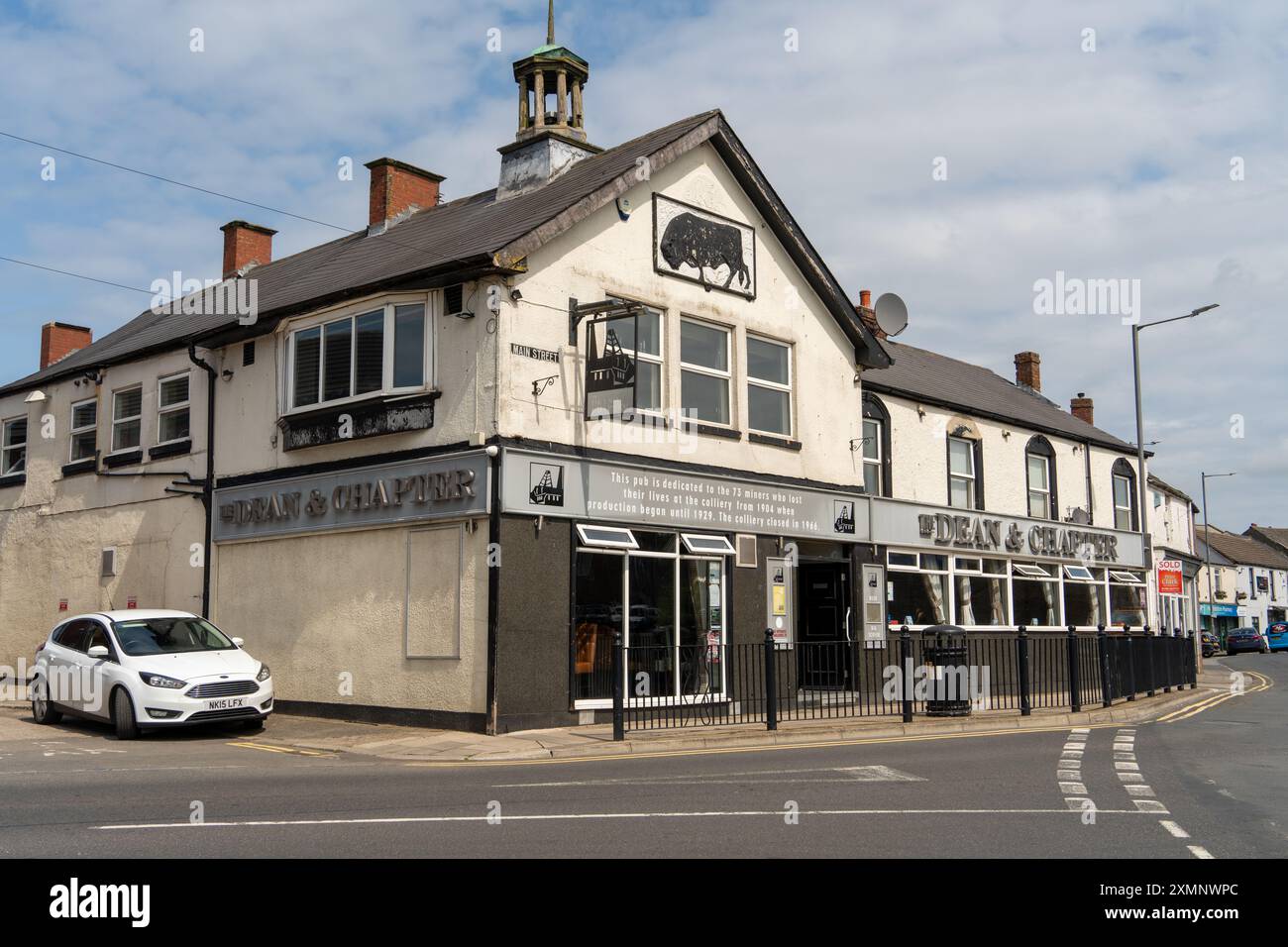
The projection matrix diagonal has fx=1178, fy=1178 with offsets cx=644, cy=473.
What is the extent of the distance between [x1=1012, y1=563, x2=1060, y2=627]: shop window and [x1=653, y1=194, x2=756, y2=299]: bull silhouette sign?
11321mm

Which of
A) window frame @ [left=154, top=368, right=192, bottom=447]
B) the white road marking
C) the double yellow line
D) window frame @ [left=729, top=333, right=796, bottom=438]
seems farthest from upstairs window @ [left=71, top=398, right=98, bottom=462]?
the double yellow line

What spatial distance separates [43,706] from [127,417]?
24.4 feet

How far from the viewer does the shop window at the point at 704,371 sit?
1927cm

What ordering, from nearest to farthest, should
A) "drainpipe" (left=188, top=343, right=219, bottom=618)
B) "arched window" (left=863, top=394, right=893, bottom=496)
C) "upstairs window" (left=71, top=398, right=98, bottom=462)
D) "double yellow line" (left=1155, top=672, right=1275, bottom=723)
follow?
"double yellow line" (left=1155, top=672, right=1275, bottom=723), "drainpipe" (left=188, top=343, right=219, bottom=618), "upstairs window" (left=71, top=398, right=98, bottom=462), "arched window" (left=863, top=394, right=893, bottom=496)

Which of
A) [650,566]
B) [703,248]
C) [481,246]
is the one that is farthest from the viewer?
[703,248]

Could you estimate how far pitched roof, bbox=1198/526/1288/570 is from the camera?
8150 cm

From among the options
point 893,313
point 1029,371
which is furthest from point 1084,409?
point 893,313

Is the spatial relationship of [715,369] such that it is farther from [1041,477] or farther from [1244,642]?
[1244,642]

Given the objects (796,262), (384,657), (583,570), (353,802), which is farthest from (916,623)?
(353,802)

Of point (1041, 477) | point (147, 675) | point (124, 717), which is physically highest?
point (1041, 477)

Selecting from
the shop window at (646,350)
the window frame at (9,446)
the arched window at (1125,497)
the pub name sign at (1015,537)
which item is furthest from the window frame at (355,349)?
the arched window at (1125,497)

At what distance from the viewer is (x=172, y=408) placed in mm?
21781

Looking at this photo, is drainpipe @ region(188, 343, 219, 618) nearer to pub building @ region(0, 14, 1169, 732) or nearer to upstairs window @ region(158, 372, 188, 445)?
pub building @ region(0, 14, 1169, 732)

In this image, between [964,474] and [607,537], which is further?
[964,474]
